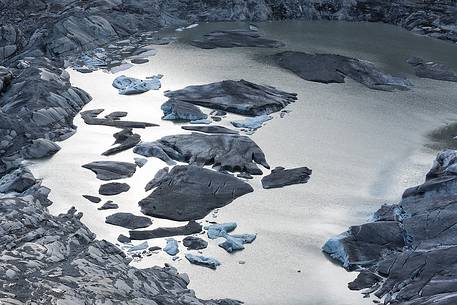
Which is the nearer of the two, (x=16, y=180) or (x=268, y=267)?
(x=268, y=267)

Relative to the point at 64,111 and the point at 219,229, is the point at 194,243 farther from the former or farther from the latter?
the point at 64,111

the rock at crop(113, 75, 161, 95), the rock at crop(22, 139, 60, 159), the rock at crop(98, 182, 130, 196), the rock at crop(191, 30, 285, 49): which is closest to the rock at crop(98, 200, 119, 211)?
the rock at crop(98, 182, 130, 196)

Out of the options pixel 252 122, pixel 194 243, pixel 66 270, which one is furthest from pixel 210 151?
pixel 66 270

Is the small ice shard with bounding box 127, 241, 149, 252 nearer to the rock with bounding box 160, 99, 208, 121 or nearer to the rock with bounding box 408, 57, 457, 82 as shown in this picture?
the rock with bounding box 160, 99, 208, 121

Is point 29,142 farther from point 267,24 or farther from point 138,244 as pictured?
point 267,24

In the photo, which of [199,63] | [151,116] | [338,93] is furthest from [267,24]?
[151,116]

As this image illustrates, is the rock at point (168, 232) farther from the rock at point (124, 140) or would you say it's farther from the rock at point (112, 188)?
the rock at point (124, 140)
